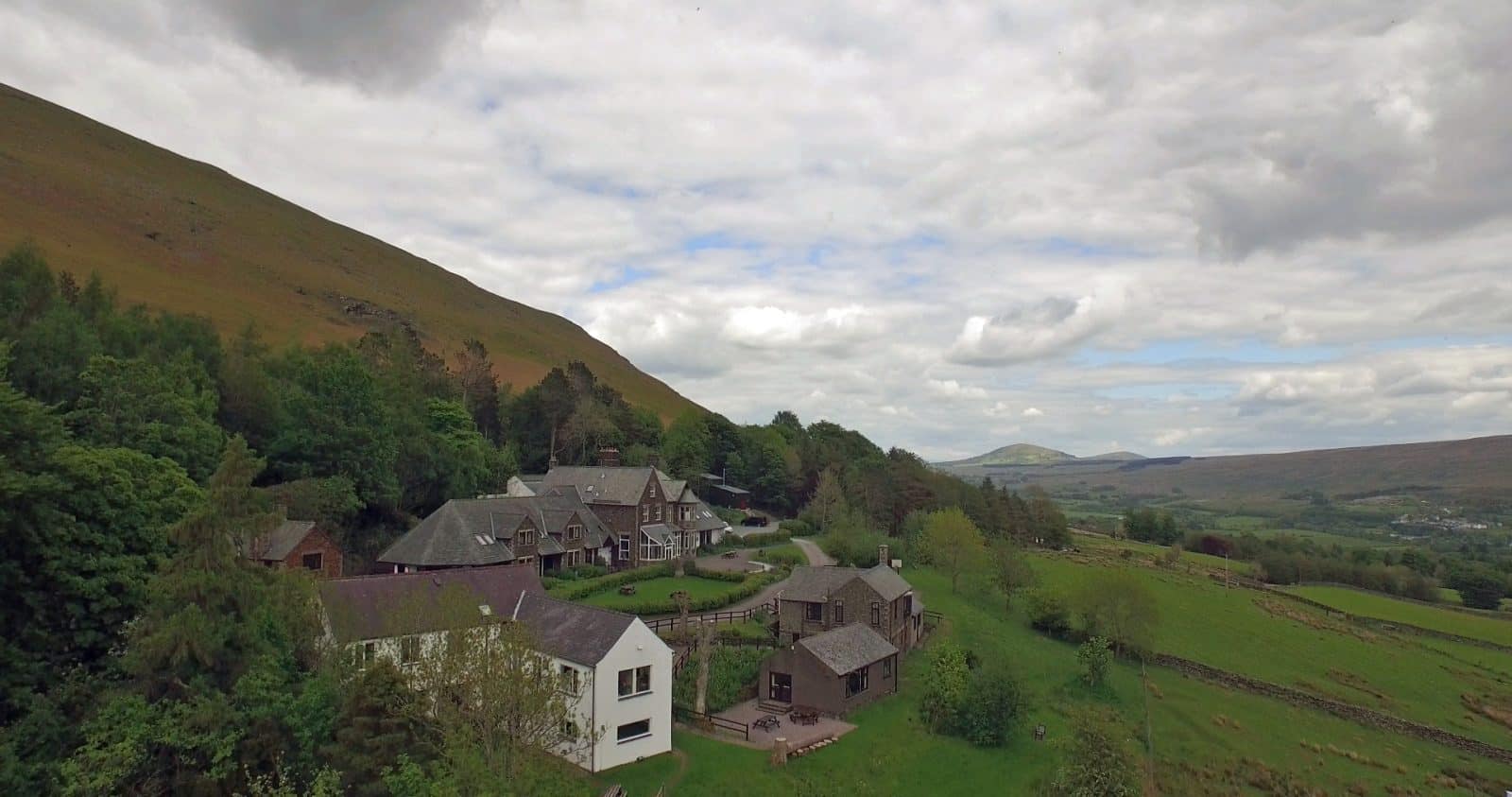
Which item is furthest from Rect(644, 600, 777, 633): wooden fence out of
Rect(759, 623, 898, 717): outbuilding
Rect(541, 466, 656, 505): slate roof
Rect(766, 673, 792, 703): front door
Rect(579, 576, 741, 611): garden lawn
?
Rect(541, 466, 656, 505): slate roof

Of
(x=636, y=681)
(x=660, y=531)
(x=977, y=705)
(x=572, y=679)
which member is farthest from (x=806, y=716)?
(x=660, y=531)

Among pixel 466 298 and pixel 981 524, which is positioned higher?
pixel 466 298

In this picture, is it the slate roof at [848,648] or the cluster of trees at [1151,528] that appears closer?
the slate roof at [848,648]

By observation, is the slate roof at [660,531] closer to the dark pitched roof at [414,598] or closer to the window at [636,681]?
the dark pitched roof at [414,598]

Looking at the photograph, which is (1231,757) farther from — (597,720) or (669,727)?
(597,720)

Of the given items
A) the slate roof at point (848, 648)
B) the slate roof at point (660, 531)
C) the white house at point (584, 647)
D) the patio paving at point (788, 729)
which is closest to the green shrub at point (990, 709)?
the slate roof at point (848, 648)

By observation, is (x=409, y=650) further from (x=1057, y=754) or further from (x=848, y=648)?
(x=1057, y=754)

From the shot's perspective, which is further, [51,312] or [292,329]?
[292,329]

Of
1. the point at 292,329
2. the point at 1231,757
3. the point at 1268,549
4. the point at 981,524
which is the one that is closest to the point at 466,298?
the point at 292,329
